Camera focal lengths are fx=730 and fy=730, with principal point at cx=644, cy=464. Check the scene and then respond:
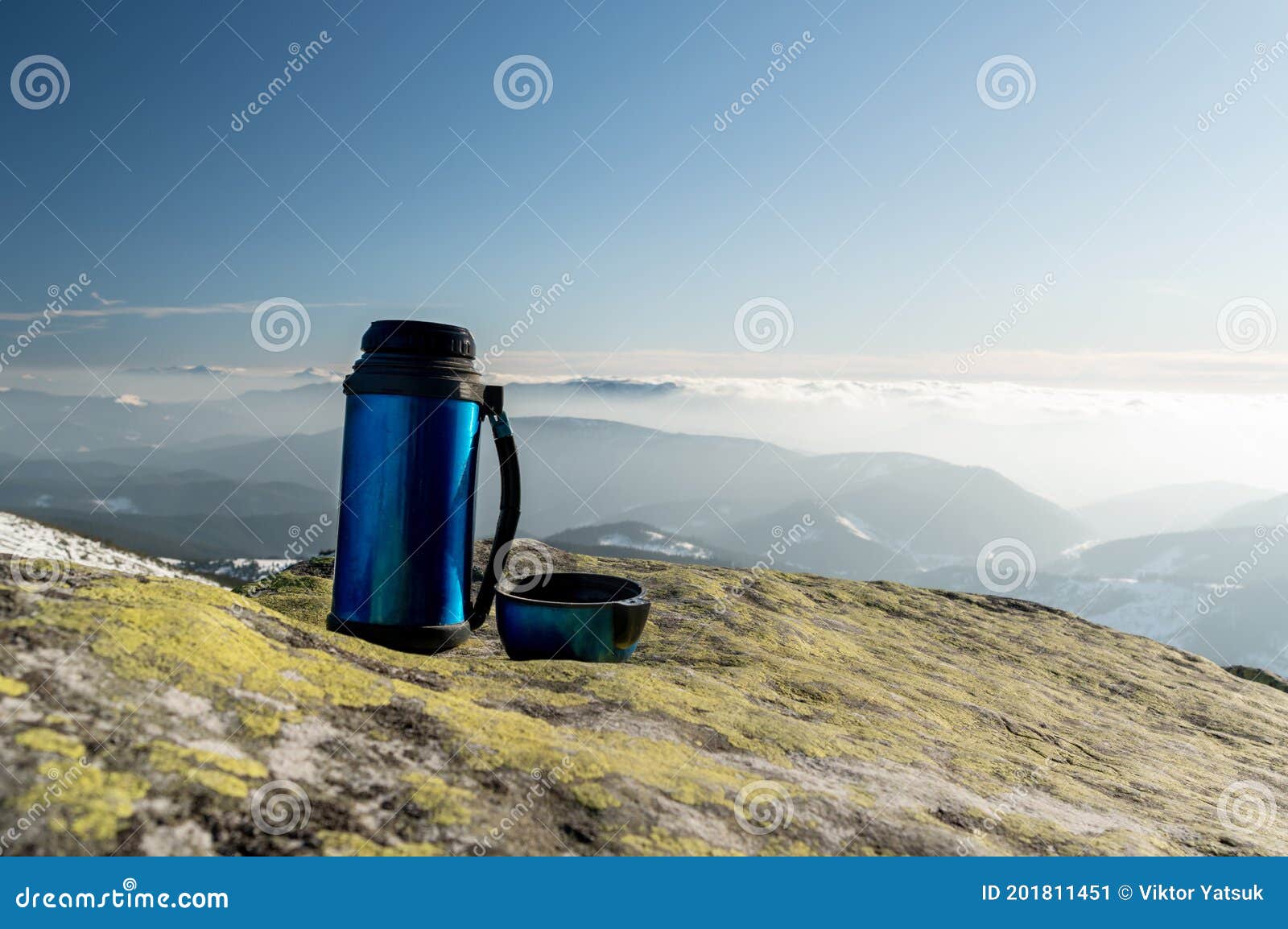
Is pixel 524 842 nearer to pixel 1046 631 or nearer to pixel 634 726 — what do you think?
pixel 634 726

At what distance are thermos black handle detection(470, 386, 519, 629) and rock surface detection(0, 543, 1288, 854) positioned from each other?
37cm

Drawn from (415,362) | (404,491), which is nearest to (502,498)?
(404,491)

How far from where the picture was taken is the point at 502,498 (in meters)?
5.11

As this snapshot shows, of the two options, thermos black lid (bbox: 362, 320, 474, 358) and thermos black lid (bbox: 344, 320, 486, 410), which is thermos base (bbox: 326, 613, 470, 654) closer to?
thermos black lid (bbox: 344, 320, 486, 410)

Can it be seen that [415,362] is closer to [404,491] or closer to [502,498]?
[404,491]

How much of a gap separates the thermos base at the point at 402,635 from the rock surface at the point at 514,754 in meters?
0.43

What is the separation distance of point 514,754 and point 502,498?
247 cm

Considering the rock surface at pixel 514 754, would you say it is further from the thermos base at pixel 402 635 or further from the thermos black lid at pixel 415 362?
the thermos black lid at pixel 415 362

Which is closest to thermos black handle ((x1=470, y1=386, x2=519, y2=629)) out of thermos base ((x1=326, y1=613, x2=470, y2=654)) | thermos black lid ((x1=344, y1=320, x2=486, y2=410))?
thermos black lid ((x1=344, y1=320, x2=486, y2=410))

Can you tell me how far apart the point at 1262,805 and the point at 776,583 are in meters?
4.58

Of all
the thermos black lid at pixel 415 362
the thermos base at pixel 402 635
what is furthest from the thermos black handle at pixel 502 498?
the thermos base at pixel 402 635

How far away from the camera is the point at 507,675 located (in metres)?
4.07

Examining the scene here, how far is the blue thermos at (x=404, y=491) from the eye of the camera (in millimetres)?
4453

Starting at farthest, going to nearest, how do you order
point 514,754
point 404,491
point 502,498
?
1. point 502,498
2. point 404,491
3. point 514,754
